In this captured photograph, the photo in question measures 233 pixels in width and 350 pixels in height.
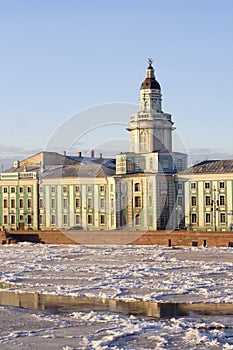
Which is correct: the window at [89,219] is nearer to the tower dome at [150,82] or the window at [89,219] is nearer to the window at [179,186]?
the window at [179,186]

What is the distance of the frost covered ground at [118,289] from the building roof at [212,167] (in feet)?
36.4

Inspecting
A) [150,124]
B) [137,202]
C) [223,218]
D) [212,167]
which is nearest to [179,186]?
[212,167]

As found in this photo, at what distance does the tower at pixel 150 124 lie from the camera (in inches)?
2600

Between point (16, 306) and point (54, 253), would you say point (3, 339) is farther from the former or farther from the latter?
point (54, 253)

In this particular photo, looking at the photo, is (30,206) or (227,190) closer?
(227,190)

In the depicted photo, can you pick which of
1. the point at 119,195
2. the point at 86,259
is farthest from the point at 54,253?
the point at 119,195

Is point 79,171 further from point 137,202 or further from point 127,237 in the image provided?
point 127,237

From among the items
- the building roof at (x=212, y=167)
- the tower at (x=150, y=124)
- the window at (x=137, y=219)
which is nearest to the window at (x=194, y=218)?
the building roof at (x=212, y=167)

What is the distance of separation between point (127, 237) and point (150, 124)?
42.6 ft

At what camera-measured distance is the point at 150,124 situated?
217 ft

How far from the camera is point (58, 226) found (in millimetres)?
65438

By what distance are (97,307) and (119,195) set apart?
127 ft

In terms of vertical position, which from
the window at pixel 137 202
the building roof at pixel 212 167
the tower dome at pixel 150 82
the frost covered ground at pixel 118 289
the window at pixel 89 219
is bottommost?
the frost covered ground at pixel 118 289

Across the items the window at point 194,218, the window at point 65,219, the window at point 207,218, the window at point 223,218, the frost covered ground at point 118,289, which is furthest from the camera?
the window at point 65,219
